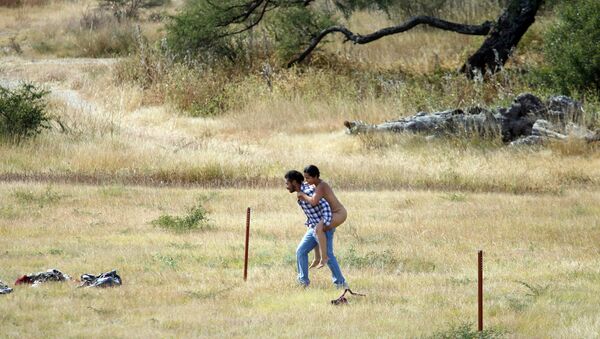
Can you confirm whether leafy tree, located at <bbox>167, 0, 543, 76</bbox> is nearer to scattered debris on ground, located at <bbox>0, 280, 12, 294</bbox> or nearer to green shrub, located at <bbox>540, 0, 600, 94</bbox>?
green shrub, located at <bbox>540, 0, 600, 94</bbox>

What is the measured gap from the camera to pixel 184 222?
61.4ft

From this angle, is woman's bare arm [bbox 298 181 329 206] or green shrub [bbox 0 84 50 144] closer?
woman's bare arm [bbox 298 181 329 206]

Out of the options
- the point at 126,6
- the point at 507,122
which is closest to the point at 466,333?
the point at 507,122

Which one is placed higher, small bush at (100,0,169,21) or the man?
the man

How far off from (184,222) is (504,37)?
694 inches

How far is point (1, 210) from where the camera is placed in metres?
19.6

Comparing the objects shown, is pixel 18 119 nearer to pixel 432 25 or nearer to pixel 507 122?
pixel 507 122

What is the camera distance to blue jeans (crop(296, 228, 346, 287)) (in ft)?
44.6

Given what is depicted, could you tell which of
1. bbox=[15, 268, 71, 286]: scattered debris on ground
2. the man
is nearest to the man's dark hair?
the man

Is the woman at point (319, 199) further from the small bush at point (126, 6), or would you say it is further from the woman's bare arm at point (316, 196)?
the small bush at point (126, 6)

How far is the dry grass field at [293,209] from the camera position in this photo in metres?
13.0

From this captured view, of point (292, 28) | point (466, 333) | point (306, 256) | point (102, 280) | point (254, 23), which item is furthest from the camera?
point (254, 23)

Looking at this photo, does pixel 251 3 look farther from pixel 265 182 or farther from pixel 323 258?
pixel 323 258

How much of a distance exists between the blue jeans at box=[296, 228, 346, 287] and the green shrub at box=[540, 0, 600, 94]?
17.1 m
